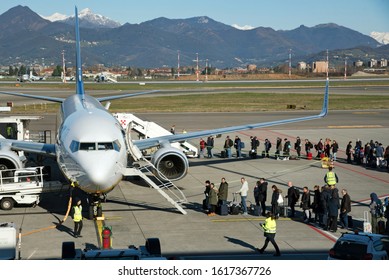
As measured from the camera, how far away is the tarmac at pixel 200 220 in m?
19.7

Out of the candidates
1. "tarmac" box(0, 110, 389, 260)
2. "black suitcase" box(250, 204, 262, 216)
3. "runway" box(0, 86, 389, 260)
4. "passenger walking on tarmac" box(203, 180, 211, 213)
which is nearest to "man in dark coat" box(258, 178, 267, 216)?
"black suitcase" box(250, 204, 262, 216)

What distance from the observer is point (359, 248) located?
16000 mm

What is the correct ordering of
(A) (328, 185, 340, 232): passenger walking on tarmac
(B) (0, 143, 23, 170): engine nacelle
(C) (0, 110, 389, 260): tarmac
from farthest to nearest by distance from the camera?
(B) (0, 143, 23, 170): engine nacelle, (A) (328, 185, 340, 232): passenger walking on tarmac, (C) (0, 110, 389, 260): tarmac

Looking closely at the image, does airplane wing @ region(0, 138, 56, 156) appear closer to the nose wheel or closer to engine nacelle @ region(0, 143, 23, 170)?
engine nacelle @ region(0, 143, 23, 170)

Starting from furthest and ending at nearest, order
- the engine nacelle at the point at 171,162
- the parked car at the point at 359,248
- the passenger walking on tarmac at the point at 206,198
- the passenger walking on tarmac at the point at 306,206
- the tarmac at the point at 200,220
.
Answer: the engine nacelle at the point at 171,162, the passenger walking on tarmac at the point at 206,198, the passenger walking on tarmac at the point at 306,206, the tarmac at the point at 200,220, the parked car at the point at 359,248

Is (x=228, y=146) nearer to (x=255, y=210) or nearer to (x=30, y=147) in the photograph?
(x=30, y=147)

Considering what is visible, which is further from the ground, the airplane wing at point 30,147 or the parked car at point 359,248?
the airplane wing at point 30,147

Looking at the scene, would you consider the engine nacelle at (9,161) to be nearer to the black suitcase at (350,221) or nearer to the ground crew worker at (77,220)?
the ground crew worker at (77,220)

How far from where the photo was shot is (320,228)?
22969mm

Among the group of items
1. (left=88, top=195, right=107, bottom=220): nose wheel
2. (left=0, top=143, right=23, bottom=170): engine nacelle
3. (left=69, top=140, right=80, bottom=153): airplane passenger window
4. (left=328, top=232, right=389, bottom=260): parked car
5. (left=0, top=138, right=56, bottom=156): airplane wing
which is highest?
(left=69, top=140, right=80, bottom=153): airplane passenger window

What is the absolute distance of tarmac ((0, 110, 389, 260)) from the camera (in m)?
19.7

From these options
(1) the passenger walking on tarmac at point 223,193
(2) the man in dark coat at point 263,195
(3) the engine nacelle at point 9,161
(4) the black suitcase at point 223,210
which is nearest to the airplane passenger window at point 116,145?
(1) the passenger walking on tarmac at point 223,193

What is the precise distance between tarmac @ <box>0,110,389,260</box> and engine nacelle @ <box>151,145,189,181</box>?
3.77ft

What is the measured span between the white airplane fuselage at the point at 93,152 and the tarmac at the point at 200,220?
2041mm
